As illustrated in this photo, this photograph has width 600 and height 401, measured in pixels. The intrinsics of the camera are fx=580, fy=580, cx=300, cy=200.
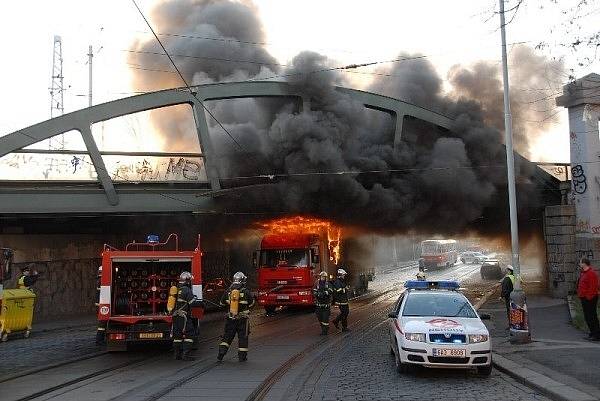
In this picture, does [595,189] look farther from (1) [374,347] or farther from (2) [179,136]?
(2) [179,136]

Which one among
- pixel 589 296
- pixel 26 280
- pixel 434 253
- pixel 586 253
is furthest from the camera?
pixel 434 253

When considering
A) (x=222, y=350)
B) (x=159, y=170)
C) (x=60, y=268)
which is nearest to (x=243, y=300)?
(x=222, y=350)

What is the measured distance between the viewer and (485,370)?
8719 millimetres

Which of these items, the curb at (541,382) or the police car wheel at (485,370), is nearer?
the curb at (541,382)

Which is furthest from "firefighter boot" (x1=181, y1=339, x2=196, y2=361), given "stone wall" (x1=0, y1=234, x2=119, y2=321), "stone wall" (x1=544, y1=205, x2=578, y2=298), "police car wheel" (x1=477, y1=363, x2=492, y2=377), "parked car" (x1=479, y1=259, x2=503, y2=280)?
"parked car" (x1=479, y1=259, x2=503, y2=280)

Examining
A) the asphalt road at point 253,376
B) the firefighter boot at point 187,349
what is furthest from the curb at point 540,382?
the firefighter boot at point 187,349

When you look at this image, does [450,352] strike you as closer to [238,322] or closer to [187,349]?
[238,322]

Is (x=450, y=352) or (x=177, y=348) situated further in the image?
(x=177, y=348)

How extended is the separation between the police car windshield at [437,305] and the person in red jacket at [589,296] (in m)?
3.21

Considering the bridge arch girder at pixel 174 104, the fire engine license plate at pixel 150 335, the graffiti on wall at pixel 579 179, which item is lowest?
the fire engine license plate at pixel 150 335

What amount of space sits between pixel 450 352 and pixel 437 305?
4.51ft

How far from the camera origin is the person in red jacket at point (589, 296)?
37.0 feet

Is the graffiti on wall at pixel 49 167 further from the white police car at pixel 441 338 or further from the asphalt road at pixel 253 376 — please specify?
the white police car at pixel 441 338

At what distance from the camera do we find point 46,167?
20.3 m
